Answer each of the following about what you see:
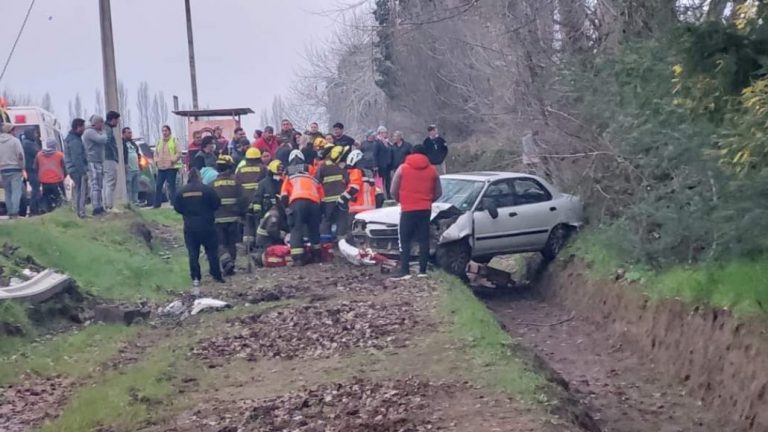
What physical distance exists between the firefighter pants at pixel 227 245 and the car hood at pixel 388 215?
2.07 m

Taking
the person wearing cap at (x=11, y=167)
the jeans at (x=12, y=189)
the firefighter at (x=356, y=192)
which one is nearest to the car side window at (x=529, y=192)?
the firefighter at (x=356, y=192)

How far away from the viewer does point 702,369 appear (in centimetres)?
1109

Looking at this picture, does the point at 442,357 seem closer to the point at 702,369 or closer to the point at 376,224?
the point at 702,369

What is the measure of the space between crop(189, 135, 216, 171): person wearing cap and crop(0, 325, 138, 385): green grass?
8022mm

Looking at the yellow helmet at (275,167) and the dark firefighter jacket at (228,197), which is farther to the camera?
the yellow helmet at (275,167)

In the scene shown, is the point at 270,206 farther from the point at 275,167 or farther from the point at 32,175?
the point at 32,175

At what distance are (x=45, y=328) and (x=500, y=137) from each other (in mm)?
15311

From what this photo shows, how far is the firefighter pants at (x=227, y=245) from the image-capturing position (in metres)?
17.0

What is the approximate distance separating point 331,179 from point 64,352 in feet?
25.3

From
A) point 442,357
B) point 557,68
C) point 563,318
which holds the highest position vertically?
point 557,68

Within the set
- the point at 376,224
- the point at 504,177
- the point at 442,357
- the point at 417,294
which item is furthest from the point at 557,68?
the point at 442,357

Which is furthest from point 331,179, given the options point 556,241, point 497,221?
point 556,241

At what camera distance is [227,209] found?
16.9m

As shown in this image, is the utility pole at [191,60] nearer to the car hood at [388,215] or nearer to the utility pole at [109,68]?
the utility pole at [109,68]
